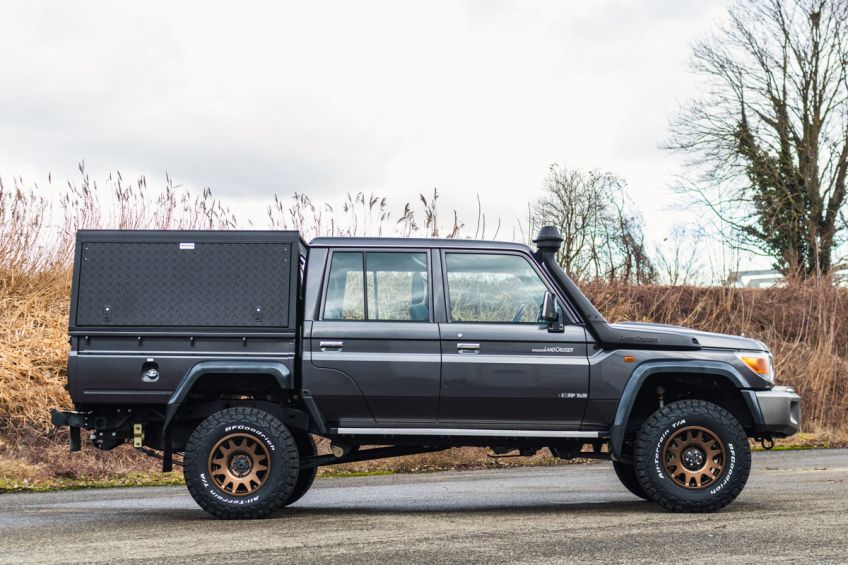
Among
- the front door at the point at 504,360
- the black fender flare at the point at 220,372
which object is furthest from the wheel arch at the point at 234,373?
the front door at the point at 504,360

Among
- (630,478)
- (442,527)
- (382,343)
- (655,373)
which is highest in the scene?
(382,343)

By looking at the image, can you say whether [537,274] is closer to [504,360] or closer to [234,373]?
[504,360]

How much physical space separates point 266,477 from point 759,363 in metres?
4.17

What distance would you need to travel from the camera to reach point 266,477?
8.49m

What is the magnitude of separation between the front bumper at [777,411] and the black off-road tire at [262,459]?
3.82 metres

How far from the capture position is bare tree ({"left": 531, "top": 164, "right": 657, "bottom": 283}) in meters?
20.0

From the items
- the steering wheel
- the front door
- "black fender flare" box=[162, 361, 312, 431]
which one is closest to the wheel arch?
"black fender flare" box=[162, 361, 312, 431]

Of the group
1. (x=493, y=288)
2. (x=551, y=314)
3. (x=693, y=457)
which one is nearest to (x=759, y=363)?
(x=693, y=457)

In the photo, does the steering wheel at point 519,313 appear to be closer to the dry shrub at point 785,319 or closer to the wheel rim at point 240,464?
the wheel rim at point 240,464

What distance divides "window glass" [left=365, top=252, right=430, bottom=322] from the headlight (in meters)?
2.69

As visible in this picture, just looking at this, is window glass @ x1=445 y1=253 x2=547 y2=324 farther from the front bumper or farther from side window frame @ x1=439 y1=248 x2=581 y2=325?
the front bumper

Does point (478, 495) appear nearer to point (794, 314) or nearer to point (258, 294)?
point (258, 294)

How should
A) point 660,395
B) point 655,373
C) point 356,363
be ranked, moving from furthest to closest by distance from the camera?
1. point 660,395
2. point 655,373
3. point 356,363

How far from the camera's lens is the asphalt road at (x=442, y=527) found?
648cm
